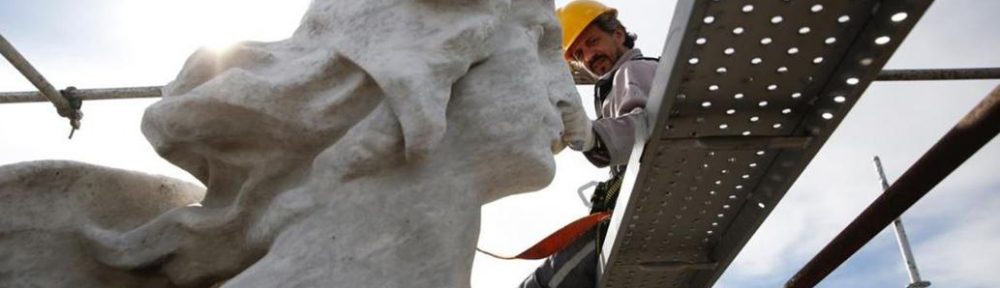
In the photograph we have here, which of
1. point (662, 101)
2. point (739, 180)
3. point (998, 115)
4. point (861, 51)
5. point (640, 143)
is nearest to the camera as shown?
point (998, 115)

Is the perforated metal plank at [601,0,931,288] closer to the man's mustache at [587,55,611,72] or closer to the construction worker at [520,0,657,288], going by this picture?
the construction worker at [520,0,657,288]

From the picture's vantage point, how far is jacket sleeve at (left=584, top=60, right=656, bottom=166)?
1.98 metres

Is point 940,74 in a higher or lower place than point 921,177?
lower

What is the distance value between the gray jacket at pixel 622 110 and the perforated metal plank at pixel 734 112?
14cm

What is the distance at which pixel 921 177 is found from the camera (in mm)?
1402

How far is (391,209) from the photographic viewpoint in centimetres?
127

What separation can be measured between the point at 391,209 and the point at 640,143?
64 centimetres

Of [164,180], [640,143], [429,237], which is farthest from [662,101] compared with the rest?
[164,180]

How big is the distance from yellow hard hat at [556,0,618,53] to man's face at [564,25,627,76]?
0.02m

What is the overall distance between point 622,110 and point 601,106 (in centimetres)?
48

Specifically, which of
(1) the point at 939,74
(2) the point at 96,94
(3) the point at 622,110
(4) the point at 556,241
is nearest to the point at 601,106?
(3) the point at 622,110

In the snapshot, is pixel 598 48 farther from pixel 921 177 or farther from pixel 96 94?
pixel 96 94

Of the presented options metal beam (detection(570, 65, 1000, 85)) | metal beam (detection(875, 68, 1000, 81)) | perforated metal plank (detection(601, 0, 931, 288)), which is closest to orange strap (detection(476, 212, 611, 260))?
perforated metal plank (detection(601, 0, 931, 288))

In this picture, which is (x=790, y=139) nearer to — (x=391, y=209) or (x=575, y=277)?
(x=391, y=209)
